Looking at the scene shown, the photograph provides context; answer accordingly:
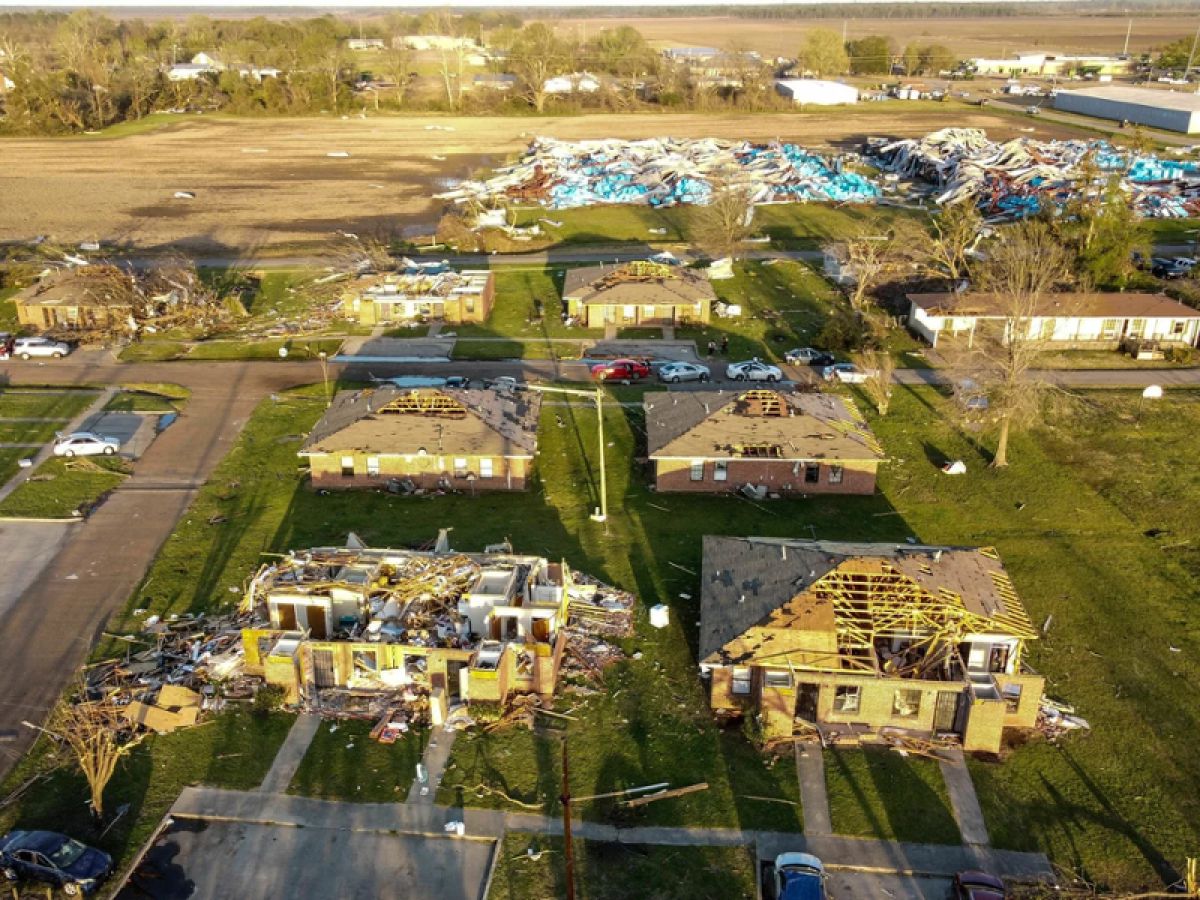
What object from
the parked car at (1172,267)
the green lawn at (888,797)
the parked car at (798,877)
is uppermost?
the parked car at (1172,267)

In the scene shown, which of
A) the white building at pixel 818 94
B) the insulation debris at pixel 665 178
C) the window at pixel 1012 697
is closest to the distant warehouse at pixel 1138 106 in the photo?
the white building at pixel 818 94

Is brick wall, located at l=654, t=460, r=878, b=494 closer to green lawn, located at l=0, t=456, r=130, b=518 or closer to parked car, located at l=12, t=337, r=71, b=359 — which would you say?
green lawn, located at l=0, t=456, r=130, b=518

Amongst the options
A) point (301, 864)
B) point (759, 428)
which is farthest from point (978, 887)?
point (759, 428)

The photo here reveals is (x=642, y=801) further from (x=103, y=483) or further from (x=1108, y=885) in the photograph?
(x=103, y=483)

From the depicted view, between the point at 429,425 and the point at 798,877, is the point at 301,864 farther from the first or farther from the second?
the point at 429,425

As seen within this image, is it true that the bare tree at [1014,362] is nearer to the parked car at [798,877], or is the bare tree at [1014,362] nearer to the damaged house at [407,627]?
the damaged house at [407,627]

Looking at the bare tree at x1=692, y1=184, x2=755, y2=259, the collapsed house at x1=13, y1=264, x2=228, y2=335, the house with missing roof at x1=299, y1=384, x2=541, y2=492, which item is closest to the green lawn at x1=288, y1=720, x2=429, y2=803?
the house with missing roof at x1=299, y1=384, x2=541, y2=492
